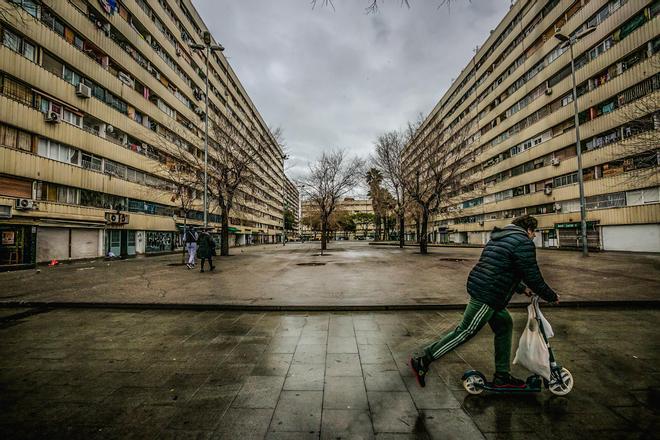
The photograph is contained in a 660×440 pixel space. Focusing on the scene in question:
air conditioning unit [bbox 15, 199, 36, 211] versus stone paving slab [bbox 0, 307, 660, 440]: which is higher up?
air conditioning unit [bbox 15, 199, 36, 211]

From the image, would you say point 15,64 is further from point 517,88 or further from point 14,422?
point 517,88

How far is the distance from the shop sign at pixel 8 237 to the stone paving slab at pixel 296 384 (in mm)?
14758

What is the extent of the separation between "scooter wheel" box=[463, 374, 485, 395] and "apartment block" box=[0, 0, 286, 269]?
48.4 feet

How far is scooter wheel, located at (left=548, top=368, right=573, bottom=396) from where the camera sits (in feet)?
8.96

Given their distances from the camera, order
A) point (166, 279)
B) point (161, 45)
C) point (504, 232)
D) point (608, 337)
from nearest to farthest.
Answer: point (504, 232)
point (608, 337)
point (166, 279)
point (161, 45)

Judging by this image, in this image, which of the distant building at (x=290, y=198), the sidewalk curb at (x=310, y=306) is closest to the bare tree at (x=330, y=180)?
the sidewalk curb at (x=310, y=306)

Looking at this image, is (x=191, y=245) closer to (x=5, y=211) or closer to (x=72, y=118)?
(x=5, y=211)

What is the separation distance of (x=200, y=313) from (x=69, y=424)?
12.0ft

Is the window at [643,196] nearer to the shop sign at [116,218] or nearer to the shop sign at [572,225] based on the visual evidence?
the shop sign at [572,225]

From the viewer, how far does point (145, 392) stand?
9.34 ft

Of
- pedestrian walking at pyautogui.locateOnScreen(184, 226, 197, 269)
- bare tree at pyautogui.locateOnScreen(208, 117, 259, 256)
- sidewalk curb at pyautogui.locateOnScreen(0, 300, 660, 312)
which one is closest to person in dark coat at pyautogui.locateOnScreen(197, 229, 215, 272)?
pedestrian walking at pyautogui.locateOnScreen(184, 226, 197, 269)

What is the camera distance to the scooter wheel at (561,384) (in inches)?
107

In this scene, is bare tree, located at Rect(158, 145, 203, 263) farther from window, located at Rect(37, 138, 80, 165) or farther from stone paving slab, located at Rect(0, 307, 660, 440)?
stone paving slab, located at Rect(0, 307, 660, 440)

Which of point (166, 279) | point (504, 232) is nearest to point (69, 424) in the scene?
point (504, 232)
